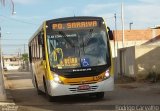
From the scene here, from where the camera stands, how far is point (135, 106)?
639 inches

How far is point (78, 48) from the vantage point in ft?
60.6

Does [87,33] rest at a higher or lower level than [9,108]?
higher

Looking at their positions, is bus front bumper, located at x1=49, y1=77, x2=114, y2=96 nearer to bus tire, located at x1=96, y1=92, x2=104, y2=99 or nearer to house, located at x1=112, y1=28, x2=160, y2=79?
bus tire, located at x1=96, y1=92, x2=104, y2=99

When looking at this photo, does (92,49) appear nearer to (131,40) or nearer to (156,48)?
(156,48)

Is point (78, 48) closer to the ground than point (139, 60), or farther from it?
farther from it

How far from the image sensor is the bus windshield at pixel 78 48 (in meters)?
18.3

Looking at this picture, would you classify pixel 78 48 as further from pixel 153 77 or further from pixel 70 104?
pixel 153 77

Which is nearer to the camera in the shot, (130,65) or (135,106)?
(135,106)

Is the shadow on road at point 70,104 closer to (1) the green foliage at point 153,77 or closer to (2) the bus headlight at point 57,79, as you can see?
(2) the bus headlight at point 57,79

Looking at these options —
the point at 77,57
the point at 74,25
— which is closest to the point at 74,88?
the point at 77,57

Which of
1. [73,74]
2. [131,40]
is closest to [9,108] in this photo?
[73,74]

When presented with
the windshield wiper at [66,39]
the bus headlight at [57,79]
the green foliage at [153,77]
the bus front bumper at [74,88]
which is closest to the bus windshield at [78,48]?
the windshield wiper at [66,39]

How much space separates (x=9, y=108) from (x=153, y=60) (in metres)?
18.7

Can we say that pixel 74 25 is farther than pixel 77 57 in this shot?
Yes
